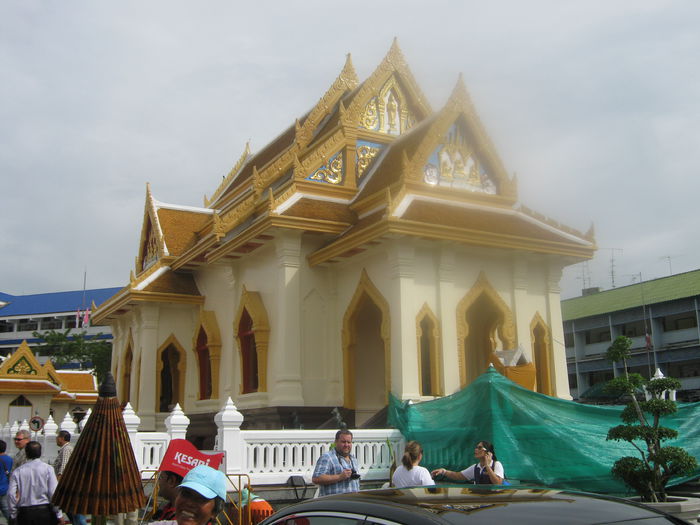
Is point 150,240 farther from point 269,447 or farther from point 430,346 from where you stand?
point 269,447

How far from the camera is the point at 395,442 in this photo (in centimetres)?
1091

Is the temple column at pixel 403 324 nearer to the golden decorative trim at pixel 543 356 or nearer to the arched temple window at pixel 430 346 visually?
the arched temple window at pixel 430 346

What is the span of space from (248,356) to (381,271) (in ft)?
13.0

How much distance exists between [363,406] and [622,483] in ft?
21.9

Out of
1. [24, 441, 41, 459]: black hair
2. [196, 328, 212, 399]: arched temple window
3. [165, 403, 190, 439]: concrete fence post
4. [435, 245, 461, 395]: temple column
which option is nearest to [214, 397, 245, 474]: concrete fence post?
[165, 403, 190, 439]: concrete fence post

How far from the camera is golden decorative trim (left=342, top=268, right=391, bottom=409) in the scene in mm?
12820

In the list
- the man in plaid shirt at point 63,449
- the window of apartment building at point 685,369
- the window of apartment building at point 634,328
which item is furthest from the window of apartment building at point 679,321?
the man in plaid shirt at point 63,449

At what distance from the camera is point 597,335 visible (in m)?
42.6

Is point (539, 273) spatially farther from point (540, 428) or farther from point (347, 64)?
point (347, 64)

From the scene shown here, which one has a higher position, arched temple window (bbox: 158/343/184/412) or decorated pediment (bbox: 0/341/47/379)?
decorated pediment (bbox: 0/341/47/379)

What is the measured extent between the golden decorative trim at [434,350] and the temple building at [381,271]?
2 centimetres

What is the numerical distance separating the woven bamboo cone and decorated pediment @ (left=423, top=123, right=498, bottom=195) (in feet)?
32.2

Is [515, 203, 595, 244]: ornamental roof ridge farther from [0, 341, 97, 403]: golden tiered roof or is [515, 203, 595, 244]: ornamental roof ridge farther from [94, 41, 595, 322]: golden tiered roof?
[0, 341, 97, 403]: golden tiered roof

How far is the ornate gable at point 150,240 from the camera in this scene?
65.3 feet
